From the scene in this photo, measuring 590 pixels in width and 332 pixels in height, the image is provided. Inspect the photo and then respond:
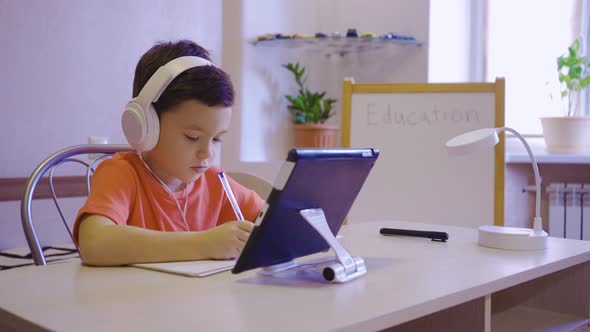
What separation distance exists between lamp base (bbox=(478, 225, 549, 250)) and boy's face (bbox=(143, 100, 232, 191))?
536 mm

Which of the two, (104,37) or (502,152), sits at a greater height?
(104,37)

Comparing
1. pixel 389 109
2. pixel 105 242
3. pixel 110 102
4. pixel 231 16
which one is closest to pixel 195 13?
pixel 231 16

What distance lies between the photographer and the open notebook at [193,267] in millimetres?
923

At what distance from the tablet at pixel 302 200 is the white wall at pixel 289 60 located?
210 centimetres

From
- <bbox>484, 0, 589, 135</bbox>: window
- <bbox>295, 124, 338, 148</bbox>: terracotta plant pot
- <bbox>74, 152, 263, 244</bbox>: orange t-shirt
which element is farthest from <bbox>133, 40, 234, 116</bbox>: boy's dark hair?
<bbox>484, 0, 589, 135</bbox>: window

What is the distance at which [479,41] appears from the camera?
3.26 m

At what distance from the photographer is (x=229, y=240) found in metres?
1.02

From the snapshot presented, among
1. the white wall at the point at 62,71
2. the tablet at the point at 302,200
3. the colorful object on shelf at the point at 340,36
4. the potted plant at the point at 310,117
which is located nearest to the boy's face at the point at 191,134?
the tablet at the point at 302,200

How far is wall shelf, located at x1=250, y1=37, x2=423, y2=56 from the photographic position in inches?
117

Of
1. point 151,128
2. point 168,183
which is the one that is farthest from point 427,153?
point 151,128

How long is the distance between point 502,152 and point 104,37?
152 cm

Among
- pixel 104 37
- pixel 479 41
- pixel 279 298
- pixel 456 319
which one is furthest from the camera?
pixel 479 41

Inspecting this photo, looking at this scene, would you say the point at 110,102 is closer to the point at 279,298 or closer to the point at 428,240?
the point at 428,240

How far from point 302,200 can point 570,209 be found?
2.28 meters
